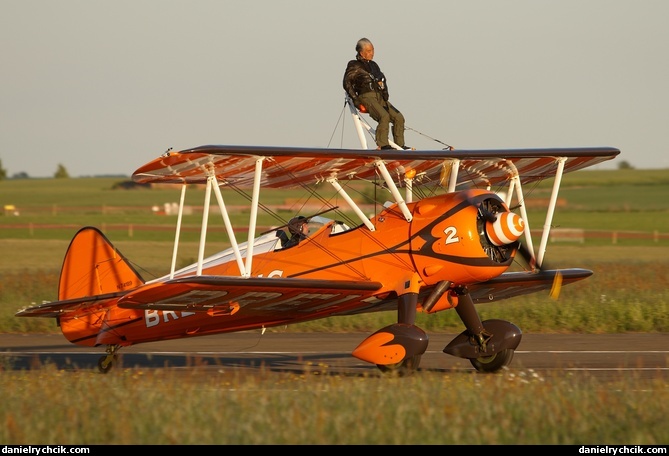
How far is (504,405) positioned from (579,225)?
57.6 metres

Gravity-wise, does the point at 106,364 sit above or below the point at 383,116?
below

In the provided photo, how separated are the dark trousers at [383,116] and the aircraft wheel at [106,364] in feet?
A: 14.1

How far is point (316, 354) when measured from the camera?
14.1 m

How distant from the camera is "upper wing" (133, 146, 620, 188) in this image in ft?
35.4

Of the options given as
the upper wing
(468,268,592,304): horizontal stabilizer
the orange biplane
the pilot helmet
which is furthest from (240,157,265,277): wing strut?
(468,268,592,304): horizontal stabilizer

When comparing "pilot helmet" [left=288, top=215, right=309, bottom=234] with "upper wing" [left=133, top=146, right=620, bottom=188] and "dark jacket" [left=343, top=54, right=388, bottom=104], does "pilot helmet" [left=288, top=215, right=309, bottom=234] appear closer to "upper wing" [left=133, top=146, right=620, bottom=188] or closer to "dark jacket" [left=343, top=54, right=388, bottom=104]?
"upper wing" [left=133, top=146, right=620, bottom=188]

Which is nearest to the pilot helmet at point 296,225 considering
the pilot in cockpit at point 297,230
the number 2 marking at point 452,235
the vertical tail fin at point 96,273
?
the pilot in cockpit at point 297,230

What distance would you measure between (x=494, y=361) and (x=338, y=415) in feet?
15.6

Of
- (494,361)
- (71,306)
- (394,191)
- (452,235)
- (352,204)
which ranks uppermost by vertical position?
(394,191)

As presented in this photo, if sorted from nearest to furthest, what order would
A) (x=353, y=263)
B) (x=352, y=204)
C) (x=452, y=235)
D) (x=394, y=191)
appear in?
(x=452, y=235) → (x=394, y=191) → (x=353, y=263) → (x=352, y=204)

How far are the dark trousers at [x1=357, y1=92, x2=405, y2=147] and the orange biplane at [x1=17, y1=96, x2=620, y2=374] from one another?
0.26 meters

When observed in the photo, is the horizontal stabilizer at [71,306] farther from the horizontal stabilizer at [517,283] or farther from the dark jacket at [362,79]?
the horizontal stabilizer at [517,283]

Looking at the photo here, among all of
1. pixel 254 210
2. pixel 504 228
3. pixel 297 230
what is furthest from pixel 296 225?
pixel 504 228

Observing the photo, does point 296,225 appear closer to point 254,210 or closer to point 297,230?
point 297,230
